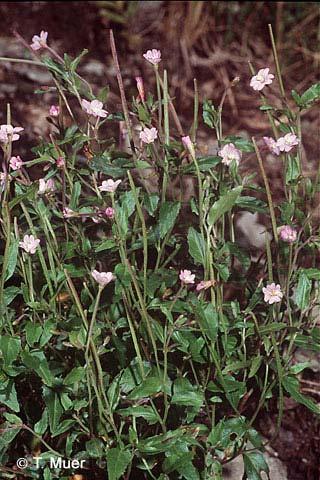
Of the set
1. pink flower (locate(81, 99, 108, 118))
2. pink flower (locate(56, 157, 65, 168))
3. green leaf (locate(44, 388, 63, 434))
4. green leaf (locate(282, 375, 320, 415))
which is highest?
pink flower (locate(81, 99, 108, 118))

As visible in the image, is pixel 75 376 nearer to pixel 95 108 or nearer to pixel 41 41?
pixel 95 108

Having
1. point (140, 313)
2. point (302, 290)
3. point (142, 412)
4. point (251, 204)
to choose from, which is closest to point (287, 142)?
point (251, 204)

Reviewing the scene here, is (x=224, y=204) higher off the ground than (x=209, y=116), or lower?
lower

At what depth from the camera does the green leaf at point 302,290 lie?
1241mm

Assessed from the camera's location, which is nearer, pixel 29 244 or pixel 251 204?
pixel 29 244

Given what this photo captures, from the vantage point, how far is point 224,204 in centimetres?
117

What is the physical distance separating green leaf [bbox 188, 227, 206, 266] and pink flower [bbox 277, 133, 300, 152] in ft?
0.57

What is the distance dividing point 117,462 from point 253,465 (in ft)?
0.69

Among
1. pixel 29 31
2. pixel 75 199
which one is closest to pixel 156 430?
pixel 75 199

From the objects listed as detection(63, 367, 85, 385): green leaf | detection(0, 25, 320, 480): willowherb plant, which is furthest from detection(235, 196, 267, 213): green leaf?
detection(63, 367, 85, 385): green leaf

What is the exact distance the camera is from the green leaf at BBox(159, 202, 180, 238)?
124 cm

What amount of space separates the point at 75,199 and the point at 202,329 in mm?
279

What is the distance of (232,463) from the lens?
1419 mm

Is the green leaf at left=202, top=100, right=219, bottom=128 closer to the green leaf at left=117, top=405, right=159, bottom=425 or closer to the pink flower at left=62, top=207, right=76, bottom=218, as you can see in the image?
the pink flower at left=62, top=207, right=76, bottom=218
